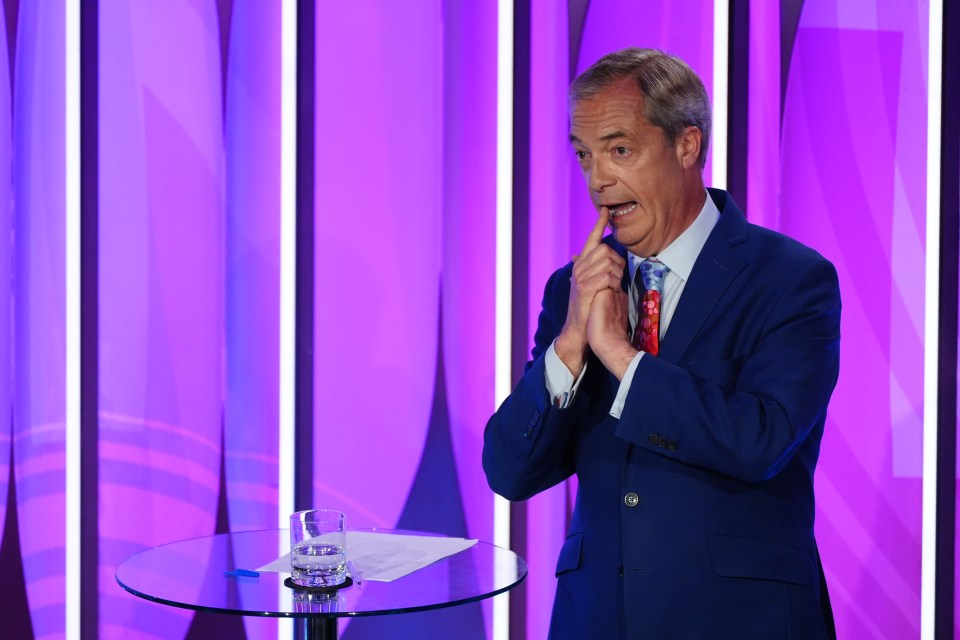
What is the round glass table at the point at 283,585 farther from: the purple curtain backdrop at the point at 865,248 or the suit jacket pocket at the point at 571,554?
the purple curtain backdrop at the point at 865,248

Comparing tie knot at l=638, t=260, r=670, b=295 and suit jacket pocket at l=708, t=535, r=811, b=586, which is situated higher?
tie knot at l=638, t=260, r=670, b=295

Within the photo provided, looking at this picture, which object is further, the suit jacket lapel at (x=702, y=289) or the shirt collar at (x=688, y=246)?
the shirt collar at (x=688, y=246)

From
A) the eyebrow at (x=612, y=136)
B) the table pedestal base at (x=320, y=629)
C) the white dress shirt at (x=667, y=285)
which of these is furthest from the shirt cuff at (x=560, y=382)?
the table pedestal base at (x=320, y=629)

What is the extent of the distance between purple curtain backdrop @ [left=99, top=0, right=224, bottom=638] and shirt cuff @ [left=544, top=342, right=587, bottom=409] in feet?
4.46

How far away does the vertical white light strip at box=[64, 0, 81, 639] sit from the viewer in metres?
2.65

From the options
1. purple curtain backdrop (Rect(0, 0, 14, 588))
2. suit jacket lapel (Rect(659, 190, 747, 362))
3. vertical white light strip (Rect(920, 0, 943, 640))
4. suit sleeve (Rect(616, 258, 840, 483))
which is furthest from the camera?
vertical white light strip (Rect(920, 0, 943, 640))

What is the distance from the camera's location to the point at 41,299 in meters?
2.63

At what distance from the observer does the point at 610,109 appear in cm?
157

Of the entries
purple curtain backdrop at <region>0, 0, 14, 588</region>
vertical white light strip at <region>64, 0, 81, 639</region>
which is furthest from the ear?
purple curtain backdrop at <region>0, 0, 14, 588</region>

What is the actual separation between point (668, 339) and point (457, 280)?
125 centimetres

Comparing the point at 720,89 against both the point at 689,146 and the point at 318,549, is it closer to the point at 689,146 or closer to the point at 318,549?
the point at 689,146

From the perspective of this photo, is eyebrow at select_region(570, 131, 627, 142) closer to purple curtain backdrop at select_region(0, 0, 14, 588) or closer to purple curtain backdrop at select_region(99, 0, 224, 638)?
purple curtain backdrop at select_region(99, 0, 224, 638)

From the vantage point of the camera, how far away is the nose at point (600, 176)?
157 cm

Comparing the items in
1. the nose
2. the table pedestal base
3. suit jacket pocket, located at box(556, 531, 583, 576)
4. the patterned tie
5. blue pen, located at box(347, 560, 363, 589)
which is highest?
the nose
